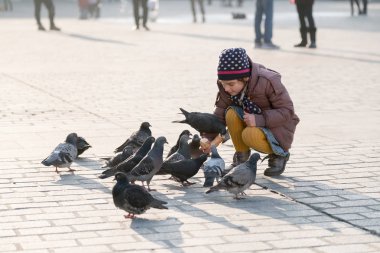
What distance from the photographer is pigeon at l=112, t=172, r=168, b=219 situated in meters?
6.81

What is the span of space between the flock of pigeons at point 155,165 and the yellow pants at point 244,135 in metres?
0.17

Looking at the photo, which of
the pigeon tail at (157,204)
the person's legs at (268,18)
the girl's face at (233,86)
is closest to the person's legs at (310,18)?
the person's legs at (268,18)

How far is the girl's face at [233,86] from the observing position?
802 centimetres

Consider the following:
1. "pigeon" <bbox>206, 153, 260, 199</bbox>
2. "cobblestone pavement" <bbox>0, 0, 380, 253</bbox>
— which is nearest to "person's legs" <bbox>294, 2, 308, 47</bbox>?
"cobblestone pavement" <bbox>0, 0, 380, 253</bbox>

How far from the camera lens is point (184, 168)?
26.2 feet

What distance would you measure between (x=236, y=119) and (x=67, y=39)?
18411 mm

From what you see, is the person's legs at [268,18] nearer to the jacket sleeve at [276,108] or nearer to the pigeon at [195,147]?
the pigeon at [195,147]

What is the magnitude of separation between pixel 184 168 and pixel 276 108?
37.0 inches

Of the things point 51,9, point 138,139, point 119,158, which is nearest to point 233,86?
point 119,158

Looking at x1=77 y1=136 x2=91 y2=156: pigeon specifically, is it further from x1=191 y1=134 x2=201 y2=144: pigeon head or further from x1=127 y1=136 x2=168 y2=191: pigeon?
x1=127 y1=136 x2=168 y2=191: pigeon

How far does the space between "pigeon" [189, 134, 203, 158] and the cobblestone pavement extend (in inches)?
12.3

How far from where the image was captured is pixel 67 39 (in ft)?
86.3

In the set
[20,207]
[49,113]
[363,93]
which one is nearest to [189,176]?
[20,207]

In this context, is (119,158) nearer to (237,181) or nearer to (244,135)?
(244,135)
